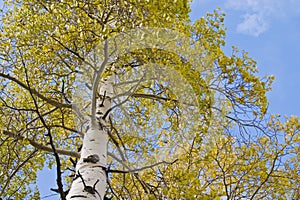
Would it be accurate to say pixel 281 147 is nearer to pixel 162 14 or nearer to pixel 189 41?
pixel 189 41

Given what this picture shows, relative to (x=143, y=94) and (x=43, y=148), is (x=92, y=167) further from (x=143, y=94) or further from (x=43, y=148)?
(x=143, y=94)

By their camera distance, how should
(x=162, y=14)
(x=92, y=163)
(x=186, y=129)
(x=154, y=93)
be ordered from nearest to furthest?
(x=92, y=163), (x=162, y=14), (x=186, y=129), (x=154, y=93)

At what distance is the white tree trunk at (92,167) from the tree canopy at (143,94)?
176mm

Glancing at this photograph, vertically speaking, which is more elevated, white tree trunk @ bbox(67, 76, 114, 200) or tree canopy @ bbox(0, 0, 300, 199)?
tree canopy @ bbox(0, 0, 300, 199)

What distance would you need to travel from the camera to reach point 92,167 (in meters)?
3.24

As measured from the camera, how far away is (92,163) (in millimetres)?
3287

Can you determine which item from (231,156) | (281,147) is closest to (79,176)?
(231,156)

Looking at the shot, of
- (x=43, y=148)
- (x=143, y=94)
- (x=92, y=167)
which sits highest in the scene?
(x=143, y=94)

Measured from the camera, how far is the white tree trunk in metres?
2.92

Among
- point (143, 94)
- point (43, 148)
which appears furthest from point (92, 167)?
point (143, 94)

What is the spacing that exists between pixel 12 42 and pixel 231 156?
150 inches

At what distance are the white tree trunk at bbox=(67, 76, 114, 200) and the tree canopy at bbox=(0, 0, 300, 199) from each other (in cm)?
18

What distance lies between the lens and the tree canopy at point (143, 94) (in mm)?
4363

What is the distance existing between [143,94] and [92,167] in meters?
2.24
